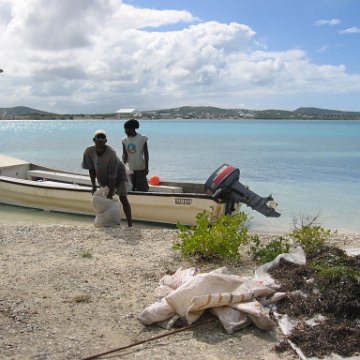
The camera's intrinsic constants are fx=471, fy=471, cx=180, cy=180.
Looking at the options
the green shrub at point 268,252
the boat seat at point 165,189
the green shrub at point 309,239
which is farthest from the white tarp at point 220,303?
the boat seat at point 165,189

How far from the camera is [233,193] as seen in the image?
29.0ft

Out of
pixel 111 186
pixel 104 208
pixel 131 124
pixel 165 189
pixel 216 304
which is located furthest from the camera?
pixel 165 189

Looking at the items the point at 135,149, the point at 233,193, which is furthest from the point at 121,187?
the point at 233,193

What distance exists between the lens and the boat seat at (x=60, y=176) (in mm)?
13312

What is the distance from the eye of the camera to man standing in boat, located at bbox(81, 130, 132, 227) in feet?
26.7

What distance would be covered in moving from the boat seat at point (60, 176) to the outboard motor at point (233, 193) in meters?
5.31

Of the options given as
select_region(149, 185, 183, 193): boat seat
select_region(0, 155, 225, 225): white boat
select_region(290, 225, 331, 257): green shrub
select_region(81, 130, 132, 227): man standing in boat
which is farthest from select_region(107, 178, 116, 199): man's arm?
select_region(149, 185, 183, 193): boat seat

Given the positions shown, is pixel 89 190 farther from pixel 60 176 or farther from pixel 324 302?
pixel 324 302

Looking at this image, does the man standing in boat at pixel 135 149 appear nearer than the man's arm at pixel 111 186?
No

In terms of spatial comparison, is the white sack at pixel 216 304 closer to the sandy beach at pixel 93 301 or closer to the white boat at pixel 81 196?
the sandy beach at pixel 93 301

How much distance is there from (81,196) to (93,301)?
7.02 m

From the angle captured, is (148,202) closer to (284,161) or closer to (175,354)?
(175,354)

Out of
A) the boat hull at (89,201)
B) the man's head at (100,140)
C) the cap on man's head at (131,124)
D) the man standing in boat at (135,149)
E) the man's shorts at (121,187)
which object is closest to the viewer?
the man's head at (100,140)

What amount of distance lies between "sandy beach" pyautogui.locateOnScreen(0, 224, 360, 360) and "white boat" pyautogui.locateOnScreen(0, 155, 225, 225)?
105 inches
